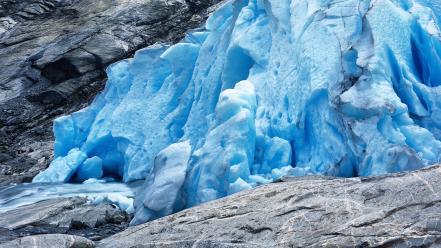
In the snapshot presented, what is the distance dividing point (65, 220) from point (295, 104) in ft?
9.41

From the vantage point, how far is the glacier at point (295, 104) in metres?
6.58

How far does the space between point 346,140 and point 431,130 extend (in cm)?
93

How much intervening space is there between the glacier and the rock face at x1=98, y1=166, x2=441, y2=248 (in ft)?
5.46

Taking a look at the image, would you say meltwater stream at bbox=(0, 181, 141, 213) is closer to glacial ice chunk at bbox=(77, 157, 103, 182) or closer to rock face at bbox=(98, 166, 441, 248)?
glacial ice chunk at bbox=(77, 157, 103, 182)

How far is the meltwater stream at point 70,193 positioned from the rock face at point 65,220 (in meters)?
0.29

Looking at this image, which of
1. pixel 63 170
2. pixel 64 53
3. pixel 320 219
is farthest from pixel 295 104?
pixel 64 53

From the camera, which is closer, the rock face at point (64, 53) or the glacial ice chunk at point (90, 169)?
the glacial ice chunk at point (90, 169)

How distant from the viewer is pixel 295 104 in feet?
24.5

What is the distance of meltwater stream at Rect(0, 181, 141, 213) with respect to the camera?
788 centimetres

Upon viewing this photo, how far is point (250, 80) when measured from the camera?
814 centimetres

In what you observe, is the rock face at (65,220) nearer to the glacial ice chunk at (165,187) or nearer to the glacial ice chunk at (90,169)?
the glacial ice chunk at (165,187)

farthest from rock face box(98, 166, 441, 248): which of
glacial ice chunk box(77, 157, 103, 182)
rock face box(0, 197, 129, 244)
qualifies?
glacial ice chunk box(77, 157, 103, 182)

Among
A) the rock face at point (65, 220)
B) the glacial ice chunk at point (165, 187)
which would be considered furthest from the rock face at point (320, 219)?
the rock face at point (65, 220)

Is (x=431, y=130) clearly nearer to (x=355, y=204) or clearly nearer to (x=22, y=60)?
(x=355, y=204)
